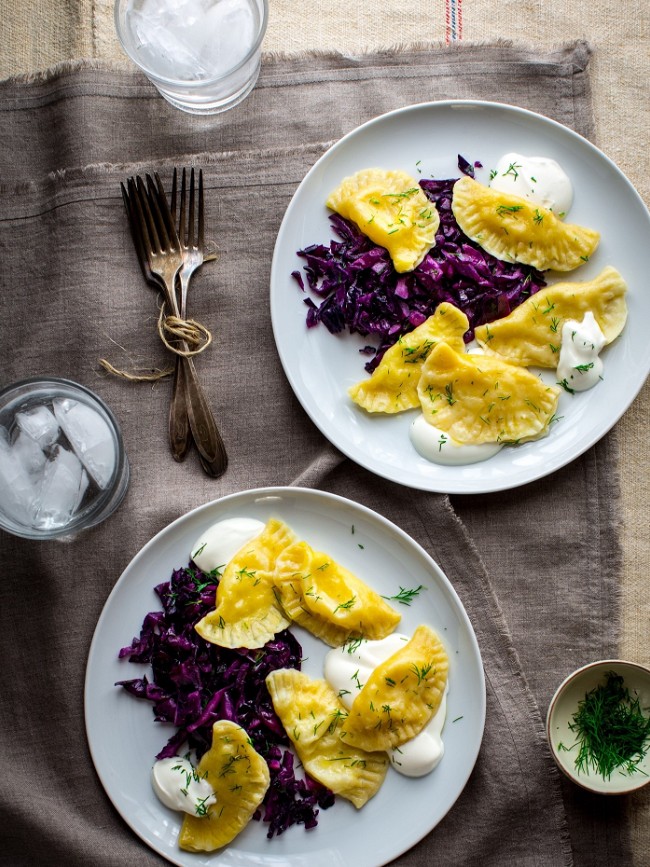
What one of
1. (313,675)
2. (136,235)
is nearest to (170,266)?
(136,235)

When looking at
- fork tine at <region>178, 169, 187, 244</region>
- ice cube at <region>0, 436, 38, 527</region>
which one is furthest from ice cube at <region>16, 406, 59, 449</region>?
fork tine at <region>178, 169, 187, 244</region>

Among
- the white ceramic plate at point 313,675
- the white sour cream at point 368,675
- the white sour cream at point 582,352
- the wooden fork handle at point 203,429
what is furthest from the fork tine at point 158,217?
the white sour cream at point 368,675

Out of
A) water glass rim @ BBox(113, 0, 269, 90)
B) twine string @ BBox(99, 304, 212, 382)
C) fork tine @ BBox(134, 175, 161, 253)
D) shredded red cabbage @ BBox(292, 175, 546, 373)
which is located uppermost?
water glass rim @ BBox(113, 0, 269, 90)

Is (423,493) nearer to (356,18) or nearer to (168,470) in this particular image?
(168,470)

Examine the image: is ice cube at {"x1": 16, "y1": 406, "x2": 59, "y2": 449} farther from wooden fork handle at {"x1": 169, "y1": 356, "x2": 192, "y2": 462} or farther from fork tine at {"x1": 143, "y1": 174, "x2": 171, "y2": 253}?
fork tine at {"x1": 143, "y1": 174, "x2": 171, "y2": 253}

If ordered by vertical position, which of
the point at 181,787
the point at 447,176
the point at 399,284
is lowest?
the point at 181,787

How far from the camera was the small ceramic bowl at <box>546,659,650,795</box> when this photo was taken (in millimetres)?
3457

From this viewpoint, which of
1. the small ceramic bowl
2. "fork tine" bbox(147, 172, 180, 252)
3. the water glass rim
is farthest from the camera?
"fork tine" bbox(147, 172, 180, 252)

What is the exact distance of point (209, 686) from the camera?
354 cm

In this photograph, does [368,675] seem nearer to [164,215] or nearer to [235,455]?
[235,455]

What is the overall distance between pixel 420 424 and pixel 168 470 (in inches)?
45.2

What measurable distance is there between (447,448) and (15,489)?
5.98ft

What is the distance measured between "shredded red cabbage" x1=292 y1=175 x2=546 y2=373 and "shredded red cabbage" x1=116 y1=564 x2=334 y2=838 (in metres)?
1.31

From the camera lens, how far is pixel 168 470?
12.2ft
